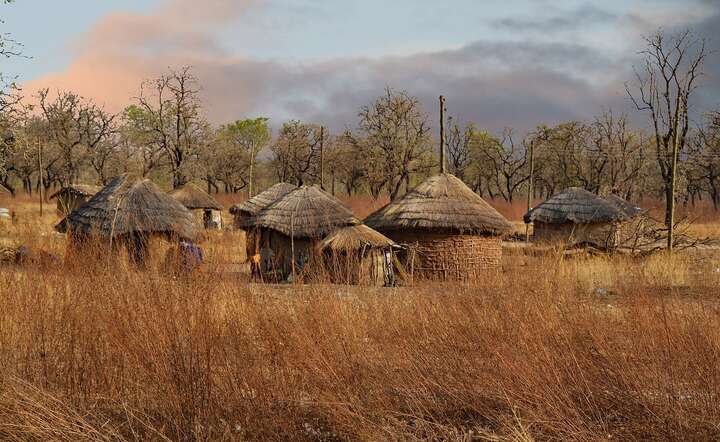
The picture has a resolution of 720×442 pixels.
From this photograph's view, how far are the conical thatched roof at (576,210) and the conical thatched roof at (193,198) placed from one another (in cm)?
1428

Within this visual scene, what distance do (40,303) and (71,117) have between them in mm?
44039

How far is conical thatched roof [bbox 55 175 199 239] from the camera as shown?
14.3 meters

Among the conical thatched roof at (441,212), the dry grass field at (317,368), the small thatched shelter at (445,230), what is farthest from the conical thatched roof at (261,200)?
the dry grass field at (317,368)

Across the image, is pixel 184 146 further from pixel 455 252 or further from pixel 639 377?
pixel 639 377

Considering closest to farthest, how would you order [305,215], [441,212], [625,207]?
[441,212] < [305,215] < [625,207]

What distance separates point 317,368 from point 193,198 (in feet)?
89.1

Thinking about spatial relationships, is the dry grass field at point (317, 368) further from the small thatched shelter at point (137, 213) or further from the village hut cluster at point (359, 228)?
the small thatched shelter at point (137, 213)

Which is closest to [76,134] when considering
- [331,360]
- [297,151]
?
[297,151]

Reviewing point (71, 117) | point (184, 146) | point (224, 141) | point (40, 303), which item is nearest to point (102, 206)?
point (40, 303)

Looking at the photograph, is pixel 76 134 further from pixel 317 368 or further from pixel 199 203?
pixel 317 368

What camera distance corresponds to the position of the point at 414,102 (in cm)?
4056

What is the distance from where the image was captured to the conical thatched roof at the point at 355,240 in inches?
522

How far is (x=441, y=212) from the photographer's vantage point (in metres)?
14.5

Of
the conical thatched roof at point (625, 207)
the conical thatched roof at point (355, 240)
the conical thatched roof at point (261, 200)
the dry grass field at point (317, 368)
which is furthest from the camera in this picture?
the conical thatched roof at point (625, 207)
